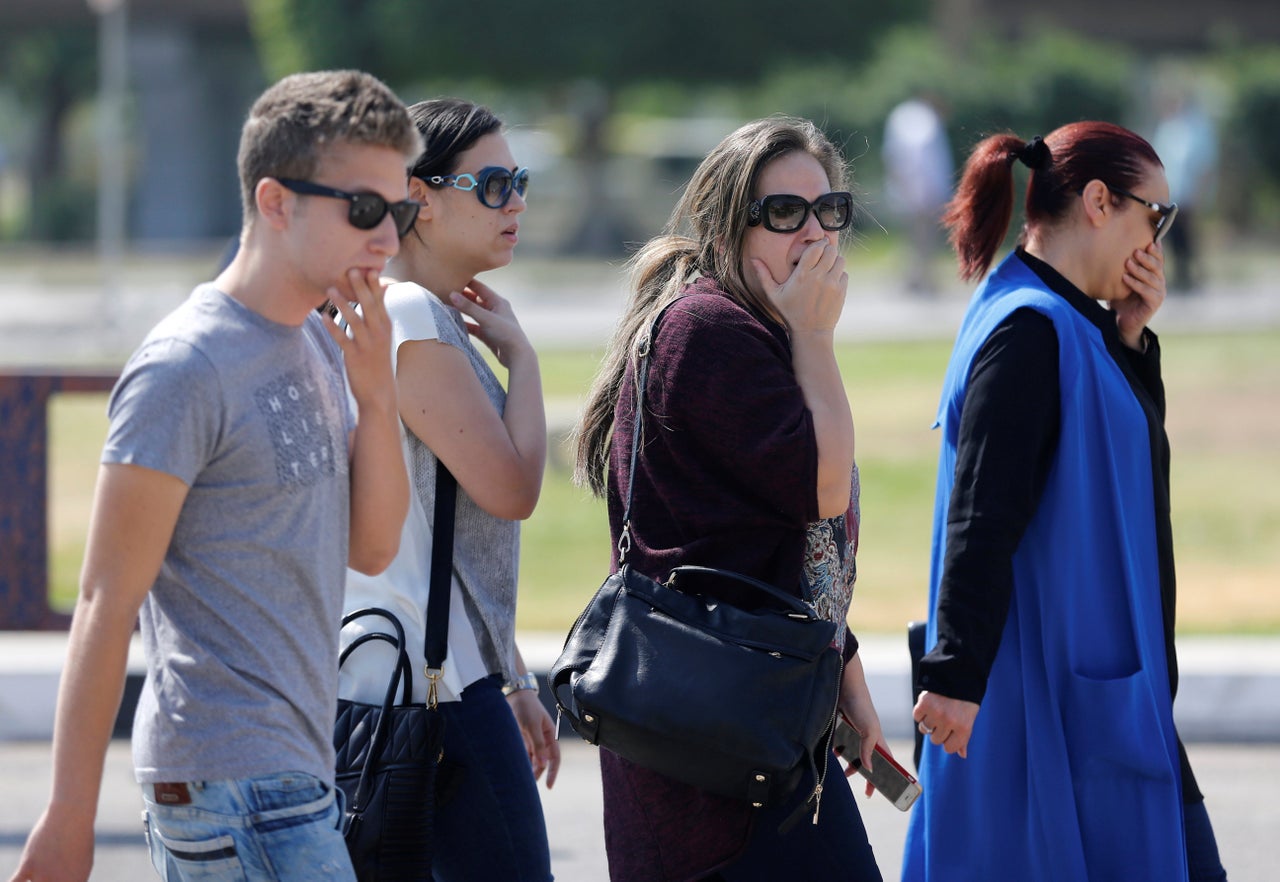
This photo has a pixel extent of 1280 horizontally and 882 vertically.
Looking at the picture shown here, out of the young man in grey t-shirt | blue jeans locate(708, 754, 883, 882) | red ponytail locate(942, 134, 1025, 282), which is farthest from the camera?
red ponytail locate(942, 134, 1025, 282)

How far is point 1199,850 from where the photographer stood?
3.32 m

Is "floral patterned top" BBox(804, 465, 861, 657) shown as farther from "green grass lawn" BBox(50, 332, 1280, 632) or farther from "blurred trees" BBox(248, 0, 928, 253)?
"blurred trees" BBox(248, 0, 928, 253)

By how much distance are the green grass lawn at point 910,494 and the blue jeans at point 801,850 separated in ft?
7.45

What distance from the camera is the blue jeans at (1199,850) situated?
10.8 feet

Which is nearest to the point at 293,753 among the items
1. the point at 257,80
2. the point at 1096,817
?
the point at 1096,817

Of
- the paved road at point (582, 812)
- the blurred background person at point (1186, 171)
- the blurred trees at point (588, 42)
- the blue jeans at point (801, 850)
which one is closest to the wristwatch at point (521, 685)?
the blue jeans at point (801, 850)

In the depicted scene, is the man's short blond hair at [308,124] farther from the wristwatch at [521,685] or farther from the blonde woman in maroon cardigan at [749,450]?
the wristwatch at [521,685]

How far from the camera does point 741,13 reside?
3170cm

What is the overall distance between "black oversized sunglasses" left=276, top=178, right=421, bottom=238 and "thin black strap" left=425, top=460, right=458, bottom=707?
0.73 metres

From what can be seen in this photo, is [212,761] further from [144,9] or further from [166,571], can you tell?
[144,9]

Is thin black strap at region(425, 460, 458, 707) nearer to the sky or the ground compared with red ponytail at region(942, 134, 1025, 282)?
nearer to the ground

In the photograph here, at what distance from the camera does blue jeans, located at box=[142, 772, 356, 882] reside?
232 cm

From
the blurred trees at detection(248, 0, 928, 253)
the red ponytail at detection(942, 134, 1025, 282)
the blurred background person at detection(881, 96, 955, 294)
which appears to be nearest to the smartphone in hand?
the red ponytail at detection(942, 134, 1025, 282)

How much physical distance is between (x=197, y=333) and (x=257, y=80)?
4115 centimetres
